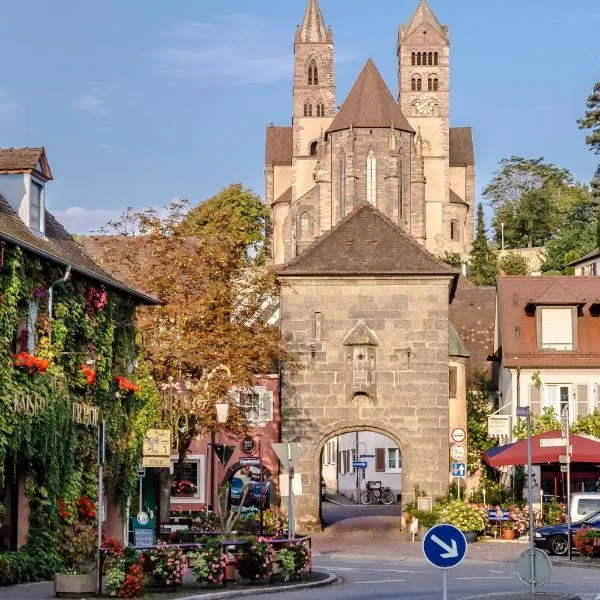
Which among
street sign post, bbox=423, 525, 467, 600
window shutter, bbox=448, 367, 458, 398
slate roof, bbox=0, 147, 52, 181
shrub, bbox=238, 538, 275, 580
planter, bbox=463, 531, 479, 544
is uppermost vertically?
slate roof, bbox=0, 147, 52, 181

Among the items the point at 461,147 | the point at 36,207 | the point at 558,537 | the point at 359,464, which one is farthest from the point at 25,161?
the point at 461,147

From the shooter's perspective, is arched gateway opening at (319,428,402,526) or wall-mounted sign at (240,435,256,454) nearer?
wall-mounted sign at (240,435,256,454)

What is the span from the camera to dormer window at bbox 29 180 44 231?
31.1 m

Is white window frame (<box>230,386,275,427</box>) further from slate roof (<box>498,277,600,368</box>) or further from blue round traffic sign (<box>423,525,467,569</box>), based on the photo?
blue round traffic sign (<box>423,525,467,569</box>)

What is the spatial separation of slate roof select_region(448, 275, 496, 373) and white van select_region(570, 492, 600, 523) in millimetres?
22667

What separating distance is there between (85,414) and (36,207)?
14.2ft

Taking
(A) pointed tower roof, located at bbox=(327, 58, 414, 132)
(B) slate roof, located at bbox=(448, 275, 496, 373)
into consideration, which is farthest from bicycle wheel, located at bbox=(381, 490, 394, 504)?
(A) pointed tower roof, located at bbox=(327, 58, 414, 132)

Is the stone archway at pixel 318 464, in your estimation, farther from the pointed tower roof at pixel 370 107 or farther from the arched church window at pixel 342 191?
the pointed tower roof at pixel 370 107

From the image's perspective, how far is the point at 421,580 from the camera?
28.8m

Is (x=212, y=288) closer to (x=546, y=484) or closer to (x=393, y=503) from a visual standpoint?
(x=546, y=484)

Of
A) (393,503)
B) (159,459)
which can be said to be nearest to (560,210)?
(393,503)

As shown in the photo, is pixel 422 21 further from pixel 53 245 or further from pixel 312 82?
pixel 53 245

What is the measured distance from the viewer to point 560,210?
15975 cm

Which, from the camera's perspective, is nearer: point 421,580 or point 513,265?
point 421,580
